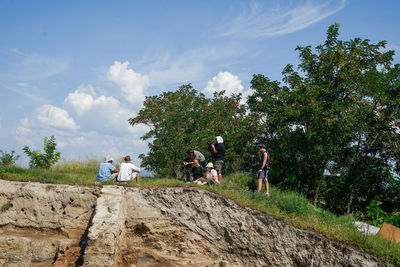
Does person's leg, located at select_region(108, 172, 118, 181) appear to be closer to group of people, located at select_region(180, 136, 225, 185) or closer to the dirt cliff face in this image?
the dirt cliff face

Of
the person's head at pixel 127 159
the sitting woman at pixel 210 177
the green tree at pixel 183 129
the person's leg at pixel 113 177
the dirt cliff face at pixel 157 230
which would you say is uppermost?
the green tree at pixel 183 129

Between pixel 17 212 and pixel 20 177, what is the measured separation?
1.53m

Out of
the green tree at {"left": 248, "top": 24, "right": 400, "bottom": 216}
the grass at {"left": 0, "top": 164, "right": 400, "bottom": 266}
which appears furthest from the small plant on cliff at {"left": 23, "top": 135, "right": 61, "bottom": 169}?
the green tree at {"left": 248, "top": 24, "right": 400, "bottom": 216}

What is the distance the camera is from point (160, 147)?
50.4ft

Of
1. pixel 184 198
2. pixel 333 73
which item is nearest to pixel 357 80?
pixel 333 73

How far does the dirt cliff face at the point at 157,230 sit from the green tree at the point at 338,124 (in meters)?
4.78

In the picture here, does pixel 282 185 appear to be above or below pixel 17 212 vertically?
above

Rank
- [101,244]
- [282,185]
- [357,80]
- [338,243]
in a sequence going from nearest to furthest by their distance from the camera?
[101,244] → [338,243] → [357,80] → [282,185]

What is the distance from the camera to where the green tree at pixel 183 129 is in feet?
50.0

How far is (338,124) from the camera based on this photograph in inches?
521

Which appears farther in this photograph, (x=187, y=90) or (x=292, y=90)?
(x=187, y=90)

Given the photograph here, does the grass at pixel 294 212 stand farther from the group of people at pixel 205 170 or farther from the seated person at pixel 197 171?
the seated person at pixel 197 171

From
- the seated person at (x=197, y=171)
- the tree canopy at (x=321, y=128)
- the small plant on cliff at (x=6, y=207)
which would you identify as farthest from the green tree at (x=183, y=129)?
the small plant on cliff at (x=6, y=207)

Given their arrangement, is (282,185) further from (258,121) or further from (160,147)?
(160,147)
